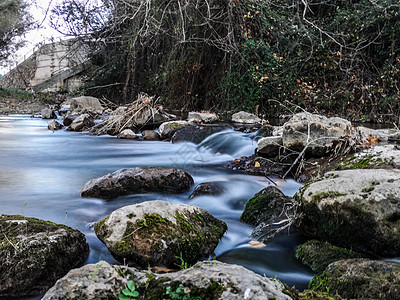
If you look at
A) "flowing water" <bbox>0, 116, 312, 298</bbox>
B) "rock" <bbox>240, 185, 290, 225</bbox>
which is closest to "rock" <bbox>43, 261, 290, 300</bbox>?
"flowing water" <bbox>0, 116, 312, 298</bbox>

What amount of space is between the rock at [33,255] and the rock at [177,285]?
956 mm

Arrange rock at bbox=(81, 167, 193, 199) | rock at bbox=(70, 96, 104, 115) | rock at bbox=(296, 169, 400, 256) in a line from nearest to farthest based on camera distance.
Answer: rock at bbox=(296, 169, 400, 256), rock at bbox=(81, 167, 193, 199), rock at bbox=(70, 96, 104, 115)

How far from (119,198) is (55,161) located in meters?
2.82

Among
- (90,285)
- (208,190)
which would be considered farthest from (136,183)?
(90,285)

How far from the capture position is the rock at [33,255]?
204 cm

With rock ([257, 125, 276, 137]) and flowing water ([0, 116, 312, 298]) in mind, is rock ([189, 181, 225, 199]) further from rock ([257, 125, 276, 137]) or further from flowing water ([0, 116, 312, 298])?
rock ([257, 125, 276, 137])

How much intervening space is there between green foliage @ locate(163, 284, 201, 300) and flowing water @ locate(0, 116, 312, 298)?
129 cm

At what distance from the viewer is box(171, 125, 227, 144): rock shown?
7312 mm

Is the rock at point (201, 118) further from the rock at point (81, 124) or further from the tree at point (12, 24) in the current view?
the tree at point (12, 24)

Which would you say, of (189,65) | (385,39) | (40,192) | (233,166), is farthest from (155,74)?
(40,192)

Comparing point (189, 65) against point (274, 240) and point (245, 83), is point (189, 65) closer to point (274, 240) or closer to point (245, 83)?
point (245, 83)

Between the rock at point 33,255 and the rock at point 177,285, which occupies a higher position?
the rock at point 177,285

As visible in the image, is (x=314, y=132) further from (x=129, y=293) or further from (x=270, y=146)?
(x=129, y=293)

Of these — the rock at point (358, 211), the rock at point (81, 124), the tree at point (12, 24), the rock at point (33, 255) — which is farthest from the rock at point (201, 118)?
the tree at point (12, 24)
